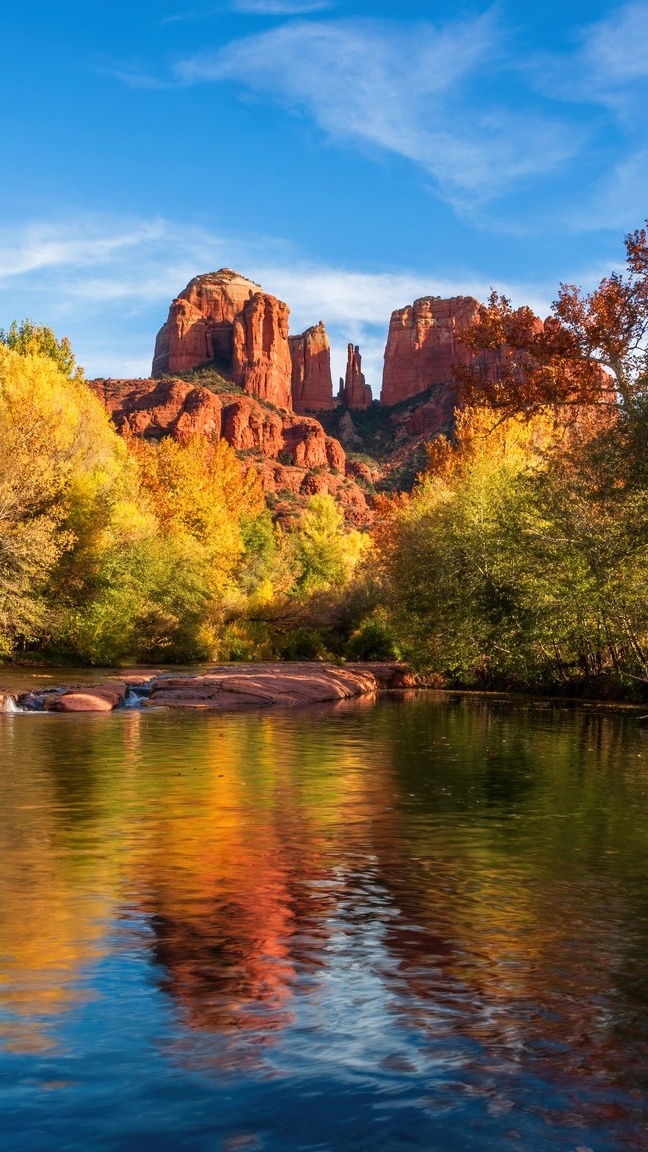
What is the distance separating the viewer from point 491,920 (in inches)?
327

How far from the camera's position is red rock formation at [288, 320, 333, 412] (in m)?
194

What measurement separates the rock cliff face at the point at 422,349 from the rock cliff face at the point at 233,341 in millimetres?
18511

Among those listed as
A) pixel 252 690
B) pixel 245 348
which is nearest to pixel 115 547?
pixel 252 690

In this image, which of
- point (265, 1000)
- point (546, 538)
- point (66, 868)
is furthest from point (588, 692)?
point (265, 1000)

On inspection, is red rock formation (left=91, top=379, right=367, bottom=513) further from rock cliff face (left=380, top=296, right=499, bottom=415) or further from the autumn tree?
the autumn tree

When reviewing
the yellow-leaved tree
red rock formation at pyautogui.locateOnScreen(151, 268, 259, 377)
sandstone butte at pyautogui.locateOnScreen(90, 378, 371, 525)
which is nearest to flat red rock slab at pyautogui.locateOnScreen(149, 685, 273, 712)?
the yellow-leaved tree

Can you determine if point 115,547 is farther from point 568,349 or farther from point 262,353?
point 262,353

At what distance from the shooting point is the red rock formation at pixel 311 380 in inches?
7643

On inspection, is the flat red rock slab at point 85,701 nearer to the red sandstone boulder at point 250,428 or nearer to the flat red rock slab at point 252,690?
the flat red rock slab at point 252,690

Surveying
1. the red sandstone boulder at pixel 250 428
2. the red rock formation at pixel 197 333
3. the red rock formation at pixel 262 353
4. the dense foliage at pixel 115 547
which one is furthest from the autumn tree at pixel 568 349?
the red rock formation at pixel 197 333

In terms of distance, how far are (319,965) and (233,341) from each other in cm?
18463

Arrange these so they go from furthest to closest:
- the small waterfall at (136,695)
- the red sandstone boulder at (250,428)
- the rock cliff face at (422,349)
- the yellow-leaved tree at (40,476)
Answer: the rock cliff face at (422,349) < the red sandstone boulder at (250,428) < the yellow-leaved tree at (40,476) < the small waterfall at (136,695)

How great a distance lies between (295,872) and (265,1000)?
11.4 feet

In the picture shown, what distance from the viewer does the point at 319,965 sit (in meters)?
7.08
